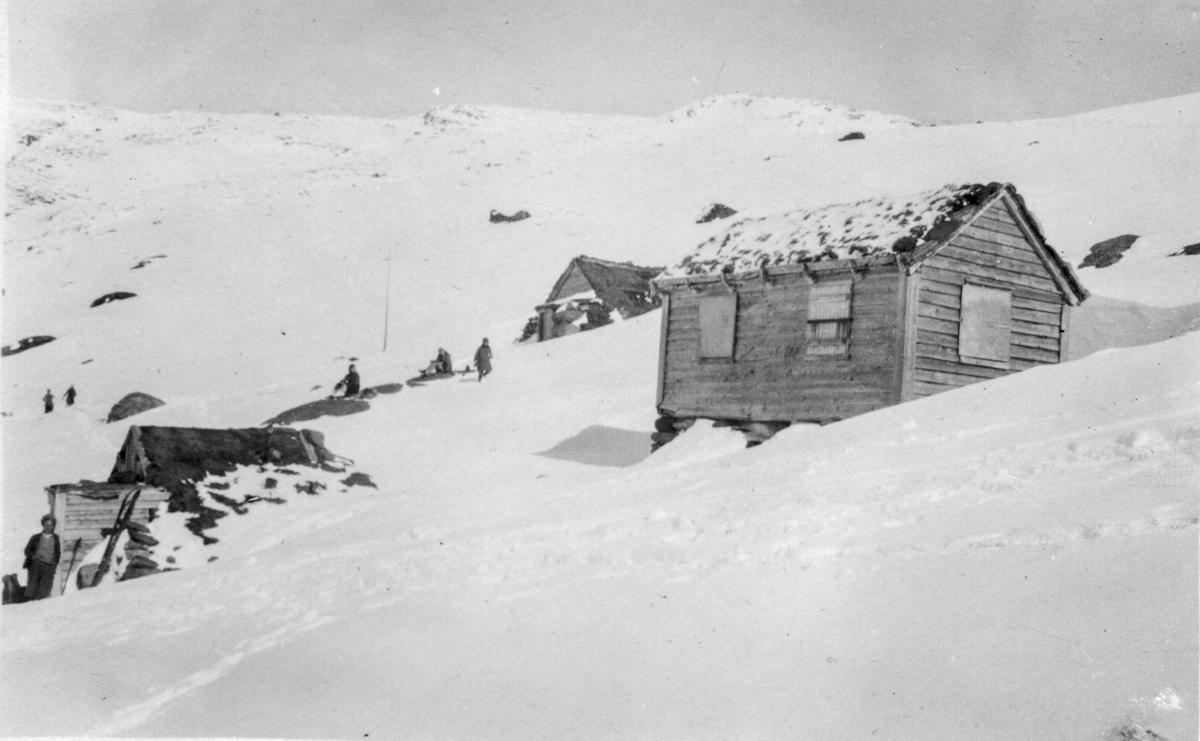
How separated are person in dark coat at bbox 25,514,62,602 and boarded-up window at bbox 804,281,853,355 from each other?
41.9 feet

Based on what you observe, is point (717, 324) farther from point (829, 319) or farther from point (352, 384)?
point (352, 384)

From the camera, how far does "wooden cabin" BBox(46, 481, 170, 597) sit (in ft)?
58.1

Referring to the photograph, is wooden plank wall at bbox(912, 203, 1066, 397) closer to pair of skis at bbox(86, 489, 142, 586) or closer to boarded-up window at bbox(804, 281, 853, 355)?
boarded-up window at bbox(804, 281, 853, 355)

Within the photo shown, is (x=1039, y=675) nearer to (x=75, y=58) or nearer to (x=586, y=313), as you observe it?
(x=75, y=58)

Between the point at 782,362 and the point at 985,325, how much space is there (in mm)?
3597

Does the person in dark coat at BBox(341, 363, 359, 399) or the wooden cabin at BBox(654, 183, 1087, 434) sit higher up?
the wooden cabin at BBox(654, 183, 1087, 434)

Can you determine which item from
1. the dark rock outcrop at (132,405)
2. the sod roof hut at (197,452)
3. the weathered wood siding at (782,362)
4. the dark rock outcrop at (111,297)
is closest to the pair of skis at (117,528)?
the sod roof hut at (197,452)

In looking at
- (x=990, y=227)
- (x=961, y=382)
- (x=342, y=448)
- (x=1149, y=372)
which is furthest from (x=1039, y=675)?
(x=342, y=448)

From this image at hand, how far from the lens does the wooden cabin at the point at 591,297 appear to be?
39.2 m

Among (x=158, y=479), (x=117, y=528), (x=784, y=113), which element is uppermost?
(x=784, y=113)

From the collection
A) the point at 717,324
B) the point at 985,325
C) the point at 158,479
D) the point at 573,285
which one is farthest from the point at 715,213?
the point at 158,479

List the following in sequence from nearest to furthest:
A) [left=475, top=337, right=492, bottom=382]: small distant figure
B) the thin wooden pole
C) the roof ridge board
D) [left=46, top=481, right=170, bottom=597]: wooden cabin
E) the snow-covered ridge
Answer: [left=46, top=481, right=170, bottom=597]: wooden cabin → the roof ridge board → [left=475, top=337, right=492, bottom=382]: small distant figure → the thin wooden pole → the snow-covered ridge

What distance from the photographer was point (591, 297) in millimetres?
41562

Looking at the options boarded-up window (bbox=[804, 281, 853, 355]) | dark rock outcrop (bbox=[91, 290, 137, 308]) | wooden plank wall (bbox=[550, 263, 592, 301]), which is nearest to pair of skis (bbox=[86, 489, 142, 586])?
boarded-up window (bbox=[804, 281, 853, 355])
